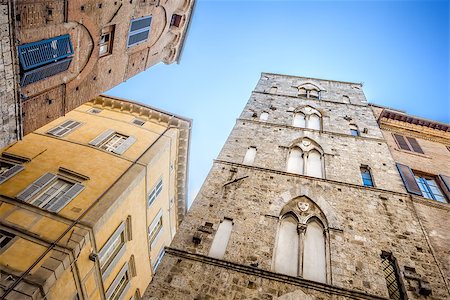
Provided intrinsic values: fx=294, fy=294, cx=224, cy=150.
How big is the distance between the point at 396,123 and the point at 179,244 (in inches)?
477

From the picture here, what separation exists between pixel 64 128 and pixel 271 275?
1033cm

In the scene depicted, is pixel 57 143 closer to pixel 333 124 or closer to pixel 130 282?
pixel 130 282

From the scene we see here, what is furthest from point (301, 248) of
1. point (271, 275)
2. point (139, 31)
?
point (139, 31)

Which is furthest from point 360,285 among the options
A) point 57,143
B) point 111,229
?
point 57,143

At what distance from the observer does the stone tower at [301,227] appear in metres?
6.51

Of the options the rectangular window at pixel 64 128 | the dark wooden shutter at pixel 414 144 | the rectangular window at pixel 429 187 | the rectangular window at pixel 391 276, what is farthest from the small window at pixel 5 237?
the dark wooden shutter at pixel 414 144

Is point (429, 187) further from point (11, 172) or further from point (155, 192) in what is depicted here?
point (11, 172)

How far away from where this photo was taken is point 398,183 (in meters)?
9.87

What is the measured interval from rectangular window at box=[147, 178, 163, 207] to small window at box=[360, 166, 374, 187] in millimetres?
8437

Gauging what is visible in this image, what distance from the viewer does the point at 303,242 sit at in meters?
7.74

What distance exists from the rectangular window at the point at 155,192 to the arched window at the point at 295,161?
236 inches

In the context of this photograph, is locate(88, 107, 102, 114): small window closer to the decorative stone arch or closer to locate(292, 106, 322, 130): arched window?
locate(292, 106, 322, 130): arched window

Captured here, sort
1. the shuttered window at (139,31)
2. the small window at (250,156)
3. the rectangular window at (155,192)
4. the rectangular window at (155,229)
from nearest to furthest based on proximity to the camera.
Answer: the shuttered window at (139,31) < the small window at (250,156) < the rectangular window at (155,192) < the rectangular window at (155,229)

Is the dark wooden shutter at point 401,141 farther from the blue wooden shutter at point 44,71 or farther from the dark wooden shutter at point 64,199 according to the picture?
the blue wooden shutter at point 44,71
